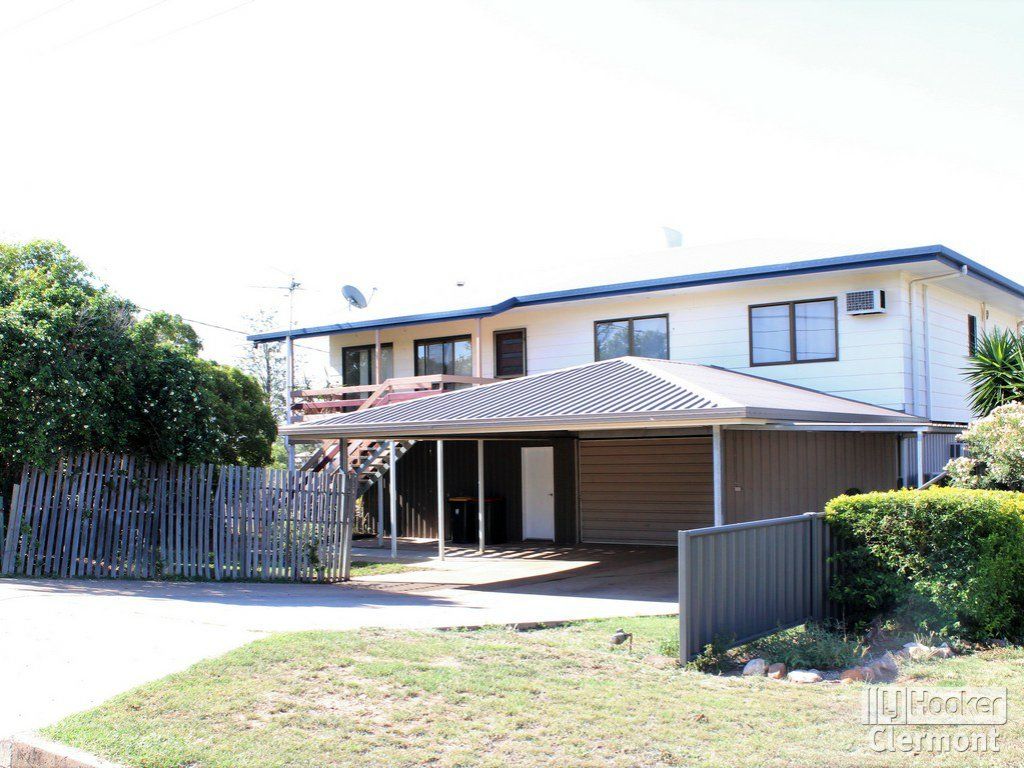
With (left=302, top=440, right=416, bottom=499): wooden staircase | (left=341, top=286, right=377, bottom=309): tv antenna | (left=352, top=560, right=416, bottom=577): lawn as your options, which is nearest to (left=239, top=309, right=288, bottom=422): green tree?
(left=341, top=286, right=377, bottom=309): tv antenna

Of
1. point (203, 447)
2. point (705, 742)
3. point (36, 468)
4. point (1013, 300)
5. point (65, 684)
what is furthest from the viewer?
point (1013, 300)

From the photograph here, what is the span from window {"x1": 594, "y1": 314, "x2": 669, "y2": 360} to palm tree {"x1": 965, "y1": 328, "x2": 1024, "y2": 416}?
19.6 ft

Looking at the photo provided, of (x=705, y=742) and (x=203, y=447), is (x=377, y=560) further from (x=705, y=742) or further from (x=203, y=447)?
(x=705, y=742)

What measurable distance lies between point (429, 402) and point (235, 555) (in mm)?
3904

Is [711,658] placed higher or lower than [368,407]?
lower

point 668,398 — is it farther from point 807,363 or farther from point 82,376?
point 82,376

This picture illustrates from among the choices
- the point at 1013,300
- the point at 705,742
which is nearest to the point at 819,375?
the point at 1013,300

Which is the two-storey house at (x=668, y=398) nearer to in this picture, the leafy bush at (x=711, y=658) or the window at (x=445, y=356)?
the window at (x=445, y=356)

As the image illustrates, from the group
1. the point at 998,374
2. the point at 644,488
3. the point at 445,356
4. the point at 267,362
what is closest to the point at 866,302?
the point at 998,374

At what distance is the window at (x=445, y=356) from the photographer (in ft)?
78.1

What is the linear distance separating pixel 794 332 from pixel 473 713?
13.9m

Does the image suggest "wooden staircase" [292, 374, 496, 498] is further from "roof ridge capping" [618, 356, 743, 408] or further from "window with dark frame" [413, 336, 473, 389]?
"roof ridge capping" [618, 356, 743, 408]

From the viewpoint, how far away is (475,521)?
2247 cm

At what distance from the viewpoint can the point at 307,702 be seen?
6.75 m
